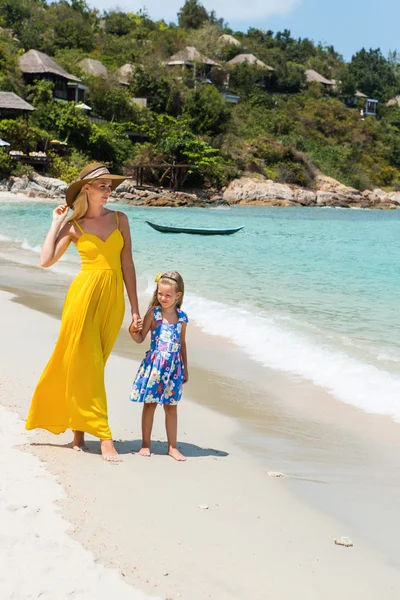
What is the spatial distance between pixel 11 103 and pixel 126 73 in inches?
779

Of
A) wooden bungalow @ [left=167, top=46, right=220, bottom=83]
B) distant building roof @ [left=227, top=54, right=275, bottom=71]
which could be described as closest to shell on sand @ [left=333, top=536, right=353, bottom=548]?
wooden bungalow @ [left=167, top=46, right=220, bottom=83]

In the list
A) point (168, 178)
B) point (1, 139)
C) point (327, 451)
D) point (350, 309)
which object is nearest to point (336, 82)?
point (168, 178)

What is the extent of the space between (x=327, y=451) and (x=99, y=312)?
1.84 metres

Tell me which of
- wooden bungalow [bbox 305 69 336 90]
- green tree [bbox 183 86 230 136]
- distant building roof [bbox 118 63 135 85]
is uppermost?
wooden bungalow [bbox 305 69 336 90]

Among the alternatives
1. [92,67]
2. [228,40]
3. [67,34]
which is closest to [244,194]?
[92,67]

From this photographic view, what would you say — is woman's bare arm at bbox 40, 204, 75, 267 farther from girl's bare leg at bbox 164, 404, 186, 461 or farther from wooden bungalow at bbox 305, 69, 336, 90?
wooden bungalow at bbox 305, 69, 336, 90

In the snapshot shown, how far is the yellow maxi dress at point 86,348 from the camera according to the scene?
13.4ft

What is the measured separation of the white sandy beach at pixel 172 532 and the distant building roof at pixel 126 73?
206ft

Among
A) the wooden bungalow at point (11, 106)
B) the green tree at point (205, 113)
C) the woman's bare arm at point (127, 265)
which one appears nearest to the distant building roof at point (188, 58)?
the green tree at point (205, 113)

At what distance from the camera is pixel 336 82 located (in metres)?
92.1

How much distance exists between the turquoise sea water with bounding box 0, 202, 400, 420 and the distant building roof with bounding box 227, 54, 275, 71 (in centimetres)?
5325

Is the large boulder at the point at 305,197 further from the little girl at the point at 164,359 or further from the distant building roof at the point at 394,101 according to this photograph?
the little girl at the point at 164,359

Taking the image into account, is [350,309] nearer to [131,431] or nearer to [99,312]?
[131,431]

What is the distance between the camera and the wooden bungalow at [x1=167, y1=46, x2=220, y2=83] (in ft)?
237
